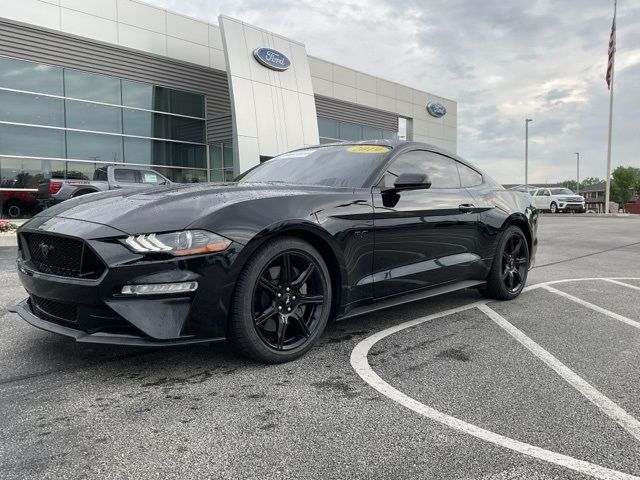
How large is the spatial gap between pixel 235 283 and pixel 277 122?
17.6 meters

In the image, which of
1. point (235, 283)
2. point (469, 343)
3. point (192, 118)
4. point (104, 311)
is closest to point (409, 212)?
→ point (469, 343)

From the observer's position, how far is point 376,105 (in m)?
28.0

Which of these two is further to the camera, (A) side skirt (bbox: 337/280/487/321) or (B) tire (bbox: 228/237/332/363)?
(A) side skirt (bbox: 337/280/487/321)

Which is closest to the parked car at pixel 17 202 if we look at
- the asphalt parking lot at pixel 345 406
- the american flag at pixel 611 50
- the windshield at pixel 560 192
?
the asphalt parking lot at pixel 345 406

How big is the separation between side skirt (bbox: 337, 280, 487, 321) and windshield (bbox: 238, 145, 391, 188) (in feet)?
2.88

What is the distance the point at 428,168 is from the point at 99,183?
11.0 metres

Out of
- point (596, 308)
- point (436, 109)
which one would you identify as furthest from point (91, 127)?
point (436, 109)

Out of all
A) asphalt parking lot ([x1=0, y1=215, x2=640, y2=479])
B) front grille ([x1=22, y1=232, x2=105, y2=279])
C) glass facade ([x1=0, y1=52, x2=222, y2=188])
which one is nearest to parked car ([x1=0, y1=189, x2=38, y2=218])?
glass facade ([x1=0, y1=52, x2=222, y2=188])

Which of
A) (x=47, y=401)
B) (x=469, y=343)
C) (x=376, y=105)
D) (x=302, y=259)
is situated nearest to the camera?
(x=47, y=401)

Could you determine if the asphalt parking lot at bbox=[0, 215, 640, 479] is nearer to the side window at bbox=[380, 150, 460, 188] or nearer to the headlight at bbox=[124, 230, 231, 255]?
the headlight at bbox=[124, 230, 231, 255]

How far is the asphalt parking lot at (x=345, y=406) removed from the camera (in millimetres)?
2014

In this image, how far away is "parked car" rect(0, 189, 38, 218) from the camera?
15656 mm

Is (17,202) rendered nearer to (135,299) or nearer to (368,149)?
(368,149)

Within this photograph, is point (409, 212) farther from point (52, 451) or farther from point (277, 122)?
point (277, 122)
